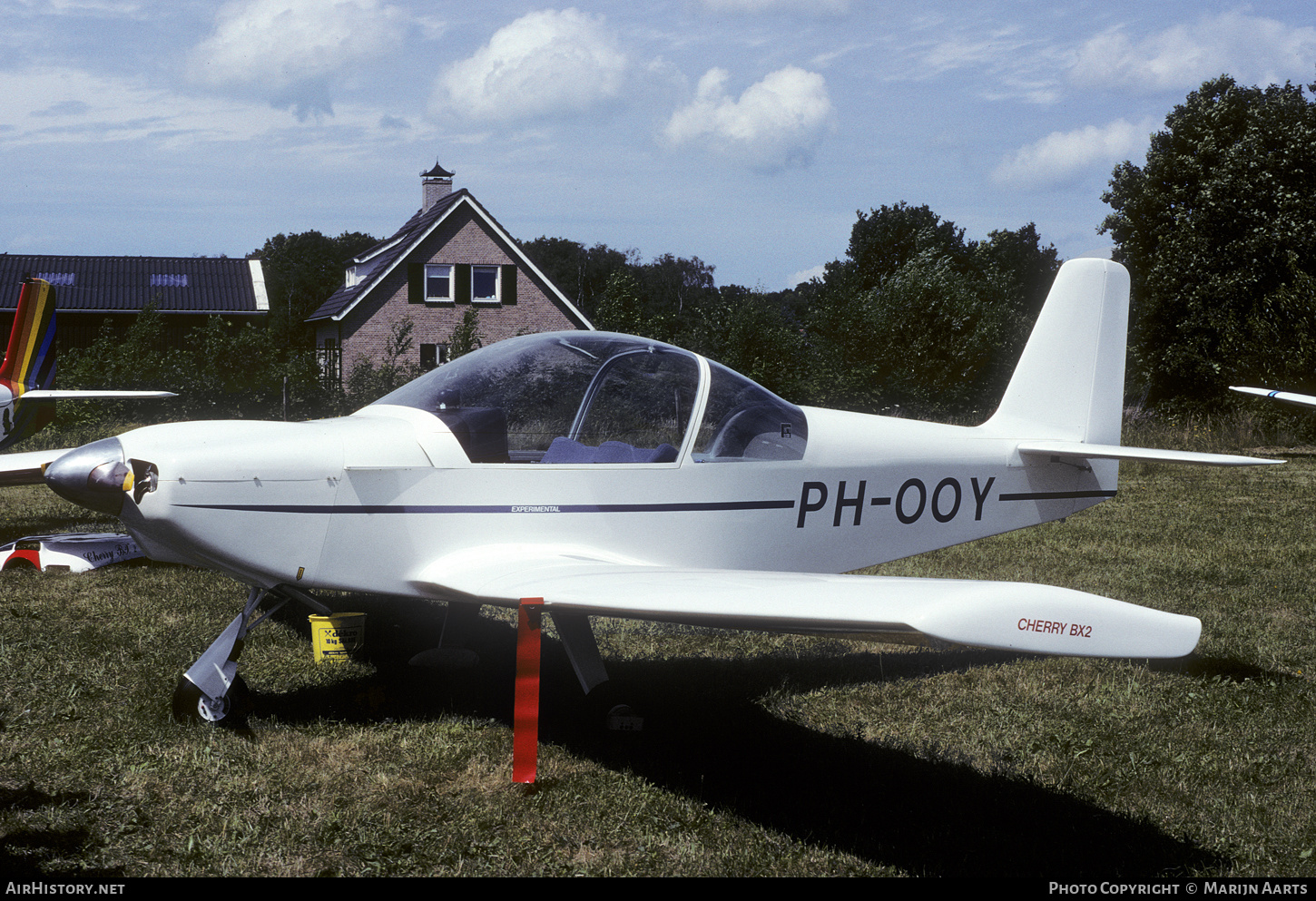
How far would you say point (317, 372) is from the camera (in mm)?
22938

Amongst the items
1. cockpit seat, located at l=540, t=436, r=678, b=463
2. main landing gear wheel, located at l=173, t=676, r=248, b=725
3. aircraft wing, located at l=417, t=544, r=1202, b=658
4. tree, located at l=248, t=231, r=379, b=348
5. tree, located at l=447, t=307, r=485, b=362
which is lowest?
main landing gear wheel, located at l=173, t=676, r=248, b=725

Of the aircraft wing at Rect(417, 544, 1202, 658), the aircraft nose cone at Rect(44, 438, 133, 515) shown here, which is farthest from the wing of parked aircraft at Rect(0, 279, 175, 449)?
the aircraft wing at Rect(417, 544, 1202, 658)

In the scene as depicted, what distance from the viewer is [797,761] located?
4.15m

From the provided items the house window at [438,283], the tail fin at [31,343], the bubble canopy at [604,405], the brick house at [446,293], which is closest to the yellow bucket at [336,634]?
the bubble canopy at [604,405]

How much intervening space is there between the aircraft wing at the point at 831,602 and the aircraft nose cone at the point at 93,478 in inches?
47.9

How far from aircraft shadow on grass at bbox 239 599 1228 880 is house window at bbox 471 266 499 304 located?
88.5ft

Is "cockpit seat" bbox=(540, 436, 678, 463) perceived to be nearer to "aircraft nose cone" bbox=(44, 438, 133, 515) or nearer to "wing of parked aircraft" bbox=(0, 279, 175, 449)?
"aircraft nose cone" bbox=(44, 438, 133, 515)

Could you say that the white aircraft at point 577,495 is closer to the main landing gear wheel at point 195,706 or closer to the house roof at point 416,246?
the main landing gear wheel at point 195,706

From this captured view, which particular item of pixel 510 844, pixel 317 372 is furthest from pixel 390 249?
pixel 510 844

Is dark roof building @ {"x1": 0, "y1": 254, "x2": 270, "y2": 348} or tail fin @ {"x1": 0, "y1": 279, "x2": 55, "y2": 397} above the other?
dark roof building @ {"x1": 0, "y1": 254, "x2": 270, "y2": 348}

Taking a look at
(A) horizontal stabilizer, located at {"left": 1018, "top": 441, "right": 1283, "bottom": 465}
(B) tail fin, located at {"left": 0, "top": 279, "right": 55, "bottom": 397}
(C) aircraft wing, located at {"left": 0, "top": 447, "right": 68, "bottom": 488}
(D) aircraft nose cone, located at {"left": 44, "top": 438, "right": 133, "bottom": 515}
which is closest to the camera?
(D) aircraft nose cone, located at {"left": 44, "top": 438, "right": 133, "bottom": 515}

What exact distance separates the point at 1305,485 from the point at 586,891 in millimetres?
15019

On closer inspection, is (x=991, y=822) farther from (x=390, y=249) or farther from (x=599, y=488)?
(x=390, y=249)

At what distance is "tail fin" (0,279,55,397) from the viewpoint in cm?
1057
